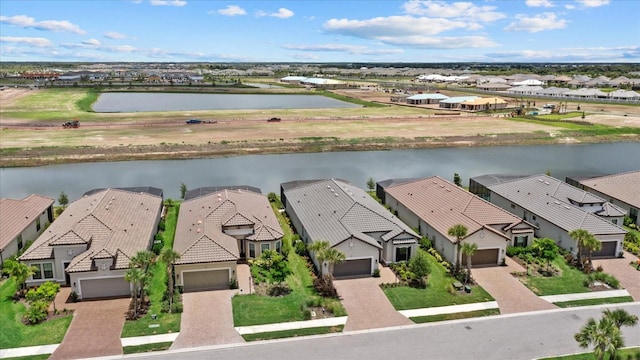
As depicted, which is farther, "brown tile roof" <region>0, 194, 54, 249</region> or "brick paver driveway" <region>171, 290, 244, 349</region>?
"brown tile roof" <region>0, 194, 54, 249</region>

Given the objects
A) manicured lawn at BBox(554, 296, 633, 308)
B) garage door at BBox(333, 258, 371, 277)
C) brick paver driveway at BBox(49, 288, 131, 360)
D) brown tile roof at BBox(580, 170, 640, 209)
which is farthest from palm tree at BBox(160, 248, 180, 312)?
brown tile roof at BBox(580, 170, 640, 209)

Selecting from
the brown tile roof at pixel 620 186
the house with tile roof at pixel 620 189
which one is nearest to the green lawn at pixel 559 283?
the house with tile roof at pixel 620 189

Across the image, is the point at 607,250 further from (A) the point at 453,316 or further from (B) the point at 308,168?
(B) the point at 308,168

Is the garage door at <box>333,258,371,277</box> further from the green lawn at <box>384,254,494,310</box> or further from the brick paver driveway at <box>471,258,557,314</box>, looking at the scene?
the brick paver driveway at <box>471,258,557,314</box>

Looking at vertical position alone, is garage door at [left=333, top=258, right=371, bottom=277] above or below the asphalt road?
above

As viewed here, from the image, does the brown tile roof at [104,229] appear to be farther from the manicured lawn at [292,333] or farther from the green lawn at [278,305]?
the manicured lawn at [292,333]

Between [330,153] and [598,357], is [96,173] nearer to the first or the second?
[330,153]

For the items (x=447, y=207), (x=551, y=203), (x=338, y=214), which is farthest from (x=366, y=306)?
(x=551, y=203)
